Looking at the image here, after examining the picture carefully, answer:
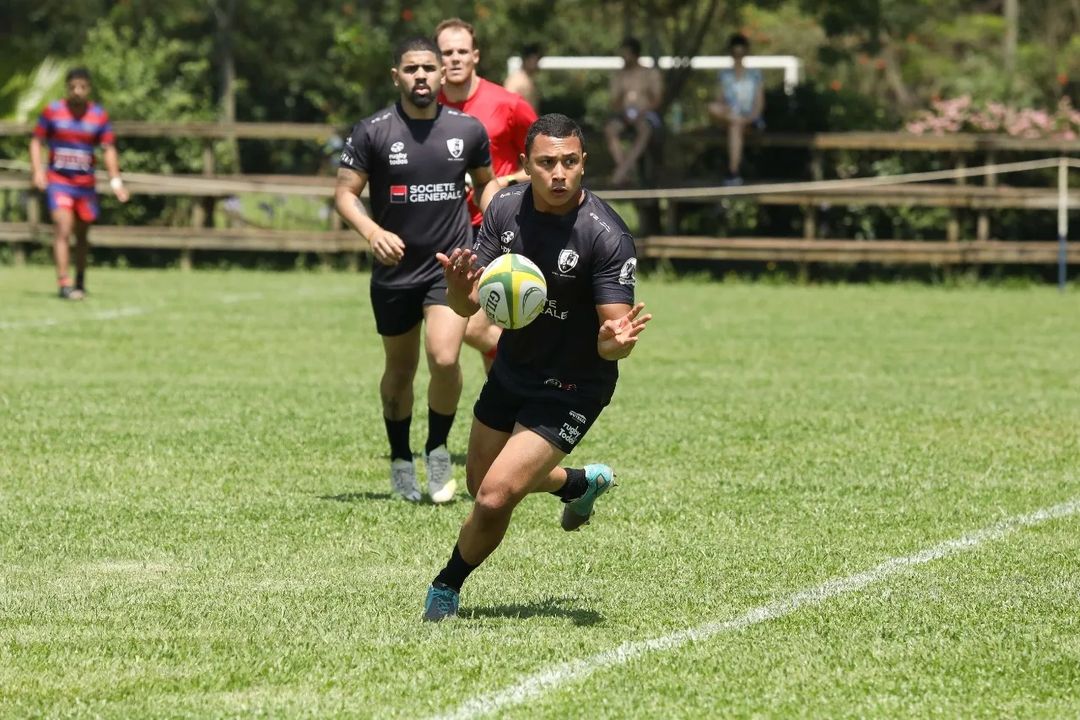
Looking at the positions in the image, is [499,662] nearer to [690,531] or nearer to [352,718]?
[352,718]

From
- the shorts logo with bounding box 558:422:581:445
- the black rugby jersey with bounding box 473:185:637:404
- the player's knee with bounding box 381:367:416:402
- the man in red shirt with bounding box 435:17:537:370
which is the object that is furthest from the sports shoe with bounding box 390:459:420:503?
the shorts logo with bounding box 558:422:581:445

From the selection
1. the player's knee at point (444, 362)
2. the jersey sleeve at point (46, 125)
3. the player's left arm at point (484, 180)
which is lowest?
the player's knee at point (444, 362)

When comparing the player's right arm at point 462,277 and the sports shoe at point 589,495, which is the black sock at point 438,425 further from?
the player's right arm at point 462,277

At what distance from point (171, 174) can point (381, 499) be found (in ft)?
56.3

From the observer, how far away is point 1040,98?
83.7ft

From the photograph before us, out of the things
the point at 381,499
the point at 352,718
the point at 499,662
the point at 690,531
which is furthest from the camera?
the point at 381,499

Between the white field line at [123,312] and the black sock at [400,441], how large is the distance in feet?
26.6

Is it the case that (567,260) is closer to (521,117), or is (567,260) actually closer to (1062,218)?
(521,117)

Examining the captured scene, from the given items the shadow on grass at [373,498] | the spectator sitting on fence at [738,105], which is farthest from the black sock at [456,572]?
the spectator sitting on fence at [738,105]

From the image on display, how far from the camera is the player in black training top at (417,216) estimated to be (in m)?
8.99

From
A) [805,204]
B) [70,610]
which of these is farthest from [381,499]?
[805,204]

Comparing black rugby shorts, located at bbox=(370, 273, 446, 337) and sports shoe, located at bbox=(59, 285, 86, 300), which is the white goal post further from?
black rugby shorts, located at bbox=(370, 273, 446, 337)

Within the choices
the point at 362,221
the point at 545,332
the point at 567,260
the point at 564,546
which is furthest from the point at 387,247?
Answer: the point at 567,260

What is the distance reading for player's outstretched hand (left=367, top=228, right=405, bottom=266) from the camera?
8305 mm
